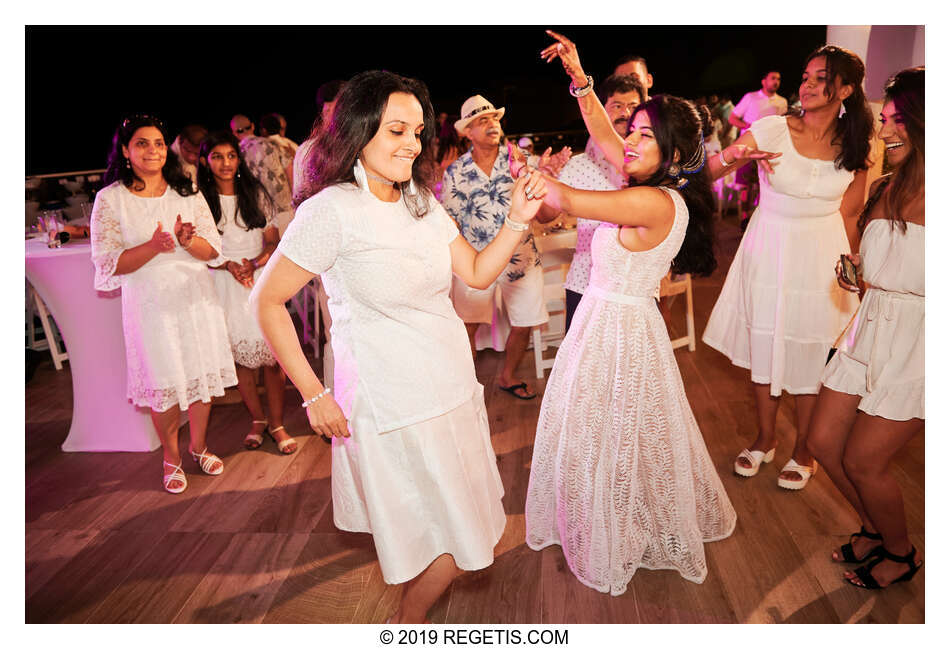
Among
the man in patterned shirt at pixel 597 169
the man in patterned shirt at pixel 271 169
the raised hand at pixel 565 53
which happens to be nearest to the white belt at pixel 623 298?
the raised hand at pixel 565 53

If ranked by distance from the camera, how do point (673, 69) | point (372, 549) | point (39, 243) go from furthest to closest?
point (673, 69) → point (39, 243) → point (372, 549)

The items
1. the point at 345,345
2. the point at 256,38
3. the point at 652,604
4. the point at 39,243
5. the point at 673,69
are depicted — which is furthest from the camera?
the point at 673,69

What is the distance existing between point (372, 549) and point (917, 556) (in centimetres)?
198

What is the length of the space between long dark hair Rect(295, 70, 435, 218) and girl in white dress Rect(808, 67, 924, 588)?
4.62 feet

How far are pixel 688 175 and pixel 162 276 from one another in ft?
7.33

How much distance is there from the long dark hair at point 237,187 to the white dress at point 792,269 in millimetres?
2367

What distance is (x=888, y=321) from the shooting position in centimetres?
207

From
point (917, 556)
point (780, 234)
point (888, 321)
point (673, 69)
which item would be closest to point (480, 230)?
point (780, 234)

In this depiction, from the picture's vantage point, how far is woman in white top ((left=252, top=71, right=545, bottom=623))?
1642 millimetres

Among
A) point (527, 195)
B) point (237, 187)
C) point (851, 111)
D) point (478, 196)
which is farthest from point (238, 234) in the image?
point (851, 111)

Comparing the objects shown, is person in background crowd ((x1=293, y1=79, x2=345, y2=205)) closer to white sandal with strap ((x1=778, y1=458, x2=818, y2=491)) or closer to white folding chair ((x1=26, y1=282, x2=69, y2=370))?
white sandal with strap ((x1=778, y1=458, x2=818, y2=491))

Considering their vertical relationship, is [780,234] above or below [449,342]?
above
